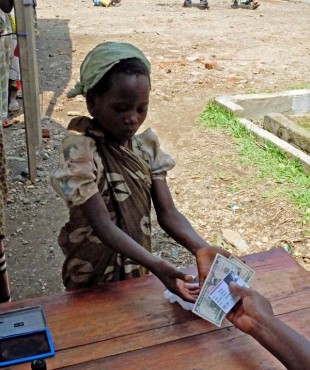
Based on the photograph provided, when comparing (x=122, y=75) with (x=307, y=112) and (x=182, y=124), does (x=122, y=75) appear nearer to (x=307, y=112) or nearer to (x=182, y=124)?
(x=182, y=124)

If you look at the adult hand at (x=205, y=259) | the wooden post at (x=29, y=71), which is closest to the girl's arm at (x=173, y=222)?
the adult hand at (x=205, y=259)

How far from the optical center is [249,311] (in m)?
1.67

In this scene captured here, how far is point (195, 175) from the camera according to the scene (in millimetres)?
4820

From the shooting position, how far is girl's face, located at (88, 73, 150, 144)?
1.85 meters

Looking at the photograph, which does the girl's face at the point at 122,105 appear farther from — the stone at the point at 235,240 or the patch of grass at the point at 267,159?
the patch of grass at the point at 267,159

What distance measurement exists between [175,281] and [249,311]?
0.26m

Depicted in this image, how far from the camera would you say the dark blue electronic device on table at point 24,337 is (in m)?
1.60

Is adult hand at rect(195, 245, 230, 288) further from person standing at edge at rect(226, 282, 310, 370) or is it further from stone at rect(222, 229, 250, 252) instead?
stone at rect(222, 229, 250, 252)

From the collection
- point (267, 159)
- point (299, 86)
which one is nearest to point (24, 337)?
point (267, 159)

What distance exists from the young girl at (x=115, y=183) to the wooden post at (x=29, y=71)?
2267mm

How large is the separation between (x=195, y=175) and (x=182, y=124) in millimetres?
1245

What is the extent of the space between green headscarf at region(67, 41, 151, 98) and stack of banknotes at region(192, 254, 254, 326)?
2.29 ft

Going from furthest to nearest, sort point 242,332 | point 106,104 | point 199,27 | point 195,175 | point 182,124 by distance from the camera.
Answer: point 199,27 < point 182,124 < point 195,175 < point 106,104 < point 242,332

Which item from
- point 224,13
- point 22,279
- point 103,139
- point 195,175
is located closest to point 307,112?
point 195,175
